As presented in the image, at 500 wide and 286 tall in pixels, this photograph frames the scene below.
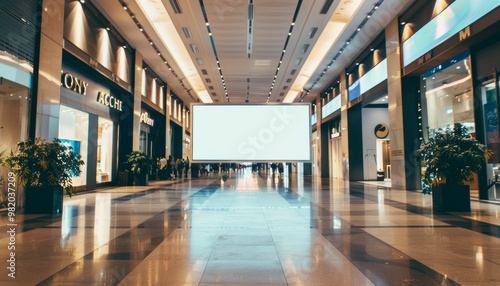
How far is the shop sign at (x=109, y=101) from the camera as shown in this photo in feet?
43.9

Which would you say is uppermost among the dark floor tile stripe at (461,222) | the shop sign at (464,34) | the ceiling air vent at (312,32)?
the ceiling air vent at (312,32)

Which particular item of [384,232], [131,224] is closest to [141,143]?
[131,224]

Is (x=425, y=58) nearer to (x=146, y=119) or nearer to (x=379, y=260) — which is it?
(x=379, y=260)

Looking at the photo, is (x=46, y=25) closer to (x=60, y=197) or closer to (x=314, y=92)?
(x=60, y=197)

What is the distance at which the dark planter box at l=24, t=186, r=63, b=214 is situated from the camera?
6664 mm

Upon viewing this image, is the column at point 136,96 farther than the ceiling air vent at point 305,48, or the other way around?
the column at point 136,96

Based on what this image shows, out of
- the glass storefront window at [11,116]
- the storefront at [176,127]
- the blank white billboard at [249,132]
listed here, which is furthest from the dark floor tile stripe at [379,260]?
the storefront at [176,127]

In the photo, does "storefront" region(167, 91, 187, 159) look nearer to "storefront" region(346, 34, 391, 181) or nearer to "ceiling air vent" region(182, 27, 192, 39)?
"ceiling air vent" region(182, 27, 192, 39)

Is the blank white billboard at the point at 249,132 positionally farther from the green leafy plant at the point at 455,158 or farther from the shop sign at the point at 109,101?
the shop sign at the point at 109,101

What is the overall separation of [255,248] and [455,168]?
5.22 meters

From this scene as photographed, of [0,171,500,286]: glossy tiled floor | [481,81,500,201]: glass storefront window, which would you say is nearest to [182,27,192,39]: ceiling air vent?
[0,171,500,286]: glossy tiled floor

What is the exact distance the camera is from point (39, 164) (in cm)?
661

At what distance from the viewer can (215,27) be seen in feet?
43.7

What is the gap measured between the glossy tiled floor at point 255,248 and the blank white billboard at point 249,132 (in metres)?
1.96
